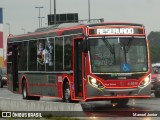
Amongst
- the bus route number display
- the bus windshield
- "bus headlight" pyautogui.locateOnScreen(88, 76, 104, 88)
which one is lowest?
"bus headlight" pyautogui.locateOnScreen(88, 76, 104, 88)

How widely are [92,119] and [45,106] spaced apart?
1580 mm

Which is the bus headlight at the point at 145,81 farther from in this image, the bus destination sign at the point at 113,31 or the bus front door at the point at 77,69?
the bus front door at the point at 77,69

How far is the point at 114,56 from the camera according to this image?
2155cm

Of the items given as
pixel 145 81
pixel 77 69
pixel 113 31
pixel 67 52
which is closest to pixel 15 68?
pixel 67 52

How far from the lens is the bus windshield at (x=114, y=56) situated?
848 inches

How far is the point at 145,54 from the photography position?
22094mm

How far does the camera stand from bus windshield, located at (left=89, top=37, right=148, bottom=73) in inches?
848

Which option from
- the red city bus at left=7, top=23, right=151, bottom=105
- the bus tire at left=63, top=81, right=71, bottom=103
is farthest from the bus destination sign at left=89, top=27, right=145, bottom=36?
the bus tire at left=63, top=81, right=71, bottom=103

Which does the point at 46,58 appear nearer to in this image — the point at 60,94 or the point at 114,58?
the point at 60,94

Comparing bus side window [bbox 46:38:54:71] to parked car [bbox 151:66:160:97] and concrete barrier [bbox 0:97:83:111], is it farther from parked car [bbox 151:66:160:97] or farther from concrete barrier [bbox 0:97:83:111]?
parked car [bbox 151:66:160:97]

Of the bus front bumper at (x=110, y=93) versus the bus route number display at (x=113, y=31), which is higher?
the bus route number display at (x=113, y=31)

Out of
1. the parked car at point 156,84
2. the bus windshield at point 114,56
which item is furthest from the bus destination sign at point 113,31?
the parked car at point 156,84

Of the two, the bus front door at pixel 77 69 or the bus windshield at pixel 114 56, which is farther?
the bus front door at pixel 77 69

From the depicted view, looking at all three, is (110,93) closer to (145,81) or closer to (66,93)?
(145,81)
